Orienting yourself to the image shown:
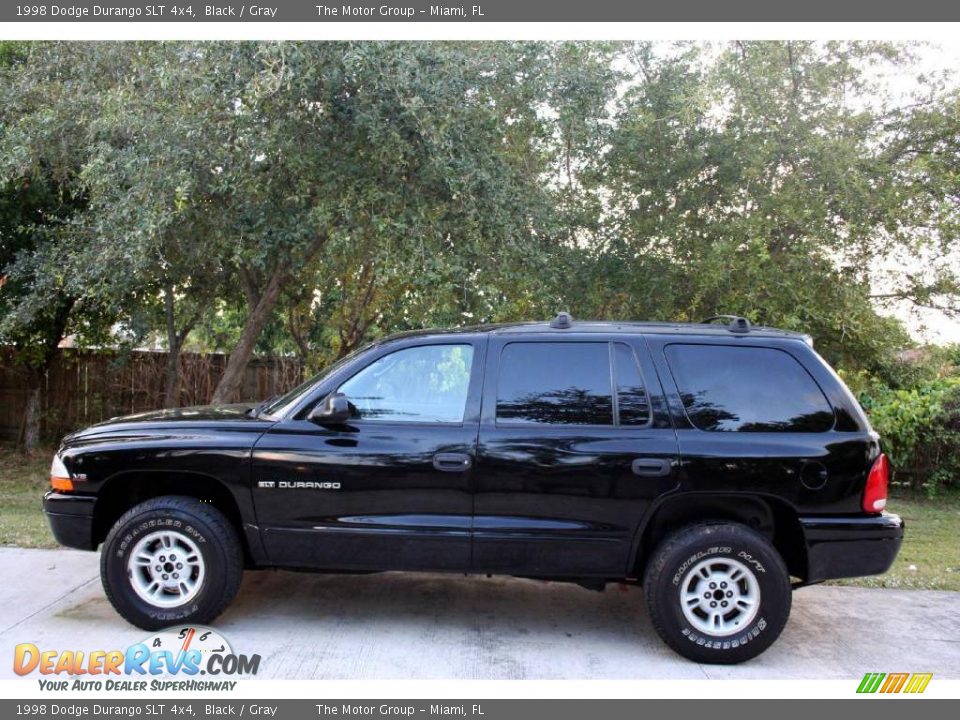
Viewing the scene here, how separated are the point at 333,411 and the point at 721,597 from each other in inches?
96.9

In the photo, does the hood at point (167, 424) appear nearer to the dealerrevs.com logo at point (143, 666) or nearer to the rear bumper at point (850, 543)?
the dealerrevs.com logo at point (143, 666)

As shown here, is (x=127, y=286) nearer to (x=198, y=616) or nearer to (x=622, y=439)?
(x=198, y=616)

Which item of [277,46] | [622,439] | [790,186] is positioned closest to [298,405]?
[622,439]

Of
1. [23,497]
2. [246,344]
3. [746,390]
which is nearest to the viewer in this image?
[746,390]

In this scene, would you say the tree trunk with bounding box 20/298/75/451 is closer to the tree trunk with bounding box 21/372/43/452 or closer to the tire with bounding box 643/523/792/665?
the tree trunk with bounding box 21/372/43/452

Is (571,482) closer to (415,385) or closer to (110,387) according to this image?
(415,385)

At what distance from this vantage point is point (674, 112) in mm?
8586

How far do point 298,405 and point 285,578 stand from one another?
172 centimetres

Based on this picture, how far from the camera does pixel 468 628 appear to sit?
5312 mm

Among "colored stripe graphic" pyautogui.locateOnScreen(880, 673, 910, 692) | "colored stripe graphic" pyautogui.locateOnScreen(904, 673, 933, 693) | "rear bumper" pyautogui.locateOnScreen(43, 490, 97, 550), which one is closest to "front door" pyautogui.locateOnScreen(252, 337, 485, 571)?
"rear bumper" pyautogui.locateOnScreen(43, 490, 97, 550)

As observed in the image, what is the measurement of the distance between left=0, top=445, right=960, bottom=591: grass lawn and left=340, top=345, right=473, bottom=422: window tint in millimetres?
3556

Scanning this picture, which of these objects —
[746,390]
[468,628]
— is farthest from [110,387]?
[746,390]

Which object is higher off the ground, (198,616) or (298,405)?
(298,405)

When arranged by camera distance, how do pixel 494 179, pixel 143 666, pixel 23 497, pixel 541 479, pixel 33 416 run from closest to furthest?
pixel 143 666
pixel 541 479
pixel 494 179
pixel 23 497
pixel 33 416
